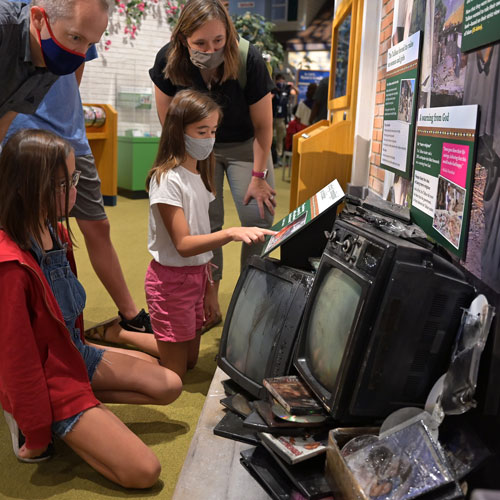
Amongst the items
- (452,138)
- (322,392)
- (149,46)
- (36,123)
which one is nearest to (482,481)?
(322,392)

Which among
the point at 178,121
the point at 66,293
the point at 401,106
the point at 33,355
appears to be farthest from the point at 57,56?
the point at 401,106

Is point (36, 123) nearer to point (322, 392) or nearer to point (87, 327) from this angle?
point (87, 327)

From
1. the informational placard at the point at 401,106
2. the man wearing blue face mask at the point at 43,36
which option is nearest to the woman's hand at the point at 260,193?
the informational placard at the point at 401,106

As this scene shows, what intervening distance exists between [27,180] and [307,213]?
35.0 inches

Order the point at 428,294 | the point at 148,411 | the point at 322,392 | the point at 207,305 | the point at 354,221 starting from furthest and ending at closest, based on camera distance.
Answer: the point at 207,305 < the point at 148,411 < the point at 354,221 < the point at 322,392 < the point at 428,294

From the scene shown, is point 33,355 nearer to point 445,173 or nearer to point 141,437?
point 141,437

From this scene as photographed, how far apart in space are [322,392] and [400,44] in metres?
1.93

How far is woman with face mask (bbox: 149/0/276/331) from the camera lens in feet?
Answer: 8.03

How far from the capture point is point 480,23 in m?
1.55

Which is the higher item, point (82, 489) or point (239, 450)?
point (239, 450)

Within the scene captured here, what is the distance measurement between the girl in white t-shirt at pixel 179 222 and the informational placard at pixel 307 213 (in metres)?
0.43

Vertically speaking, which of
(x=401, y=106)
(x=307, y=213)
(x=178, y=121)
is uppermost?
(x=401, y=106)

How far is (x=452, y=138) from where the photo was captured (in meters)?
1.79

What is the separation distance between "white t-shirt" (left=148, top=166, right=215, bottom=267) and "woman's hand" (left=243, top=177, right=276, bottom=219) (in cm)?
42
